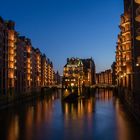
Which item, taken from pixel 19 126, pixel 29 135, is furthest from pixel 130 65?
pixel 29 135

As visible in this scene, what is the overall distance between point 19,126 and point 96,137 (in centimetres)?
1656

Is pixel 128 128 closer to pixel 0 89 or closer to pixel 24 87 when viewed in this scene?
pixel 0 89

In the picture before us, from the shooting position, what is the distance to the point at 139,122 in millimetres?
53719

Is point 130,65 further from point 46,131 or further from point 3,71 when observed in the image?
point 46,131

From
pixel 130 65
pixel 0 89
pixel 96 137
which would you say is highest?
pixel 130 65

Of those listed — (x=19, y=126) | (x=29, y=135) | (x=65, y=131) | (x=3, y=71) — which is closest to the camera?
(x=29, y=135)

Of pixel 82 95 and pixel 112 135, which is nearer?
pixel 112 135

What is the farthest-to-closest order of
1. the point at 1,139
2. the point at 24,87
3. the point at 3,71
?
the point at 24,87, the point at 3,71, the point at 1,139

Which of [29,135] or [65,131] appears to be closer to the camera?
[29,135]

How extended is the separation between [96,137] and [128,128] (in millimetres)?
7674

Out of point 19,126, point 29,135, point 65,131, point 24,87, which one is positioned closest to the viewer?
point 29,135

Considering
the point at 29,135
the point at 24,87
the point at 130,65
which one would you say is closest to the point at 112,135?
the point at 29,135

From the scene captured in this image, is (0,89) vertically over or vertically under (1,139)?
over

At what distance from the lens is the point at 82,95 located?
152 meters
